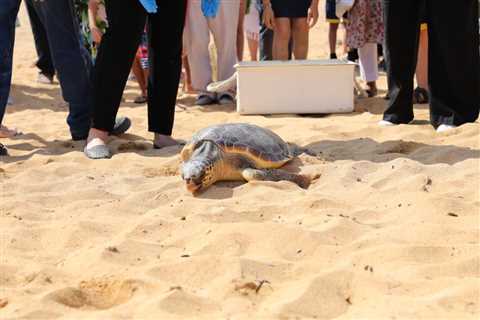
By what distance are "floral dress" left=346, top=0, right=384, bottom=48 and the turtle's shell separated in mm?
A: 2871

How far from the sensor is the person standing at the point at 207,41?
6.43m

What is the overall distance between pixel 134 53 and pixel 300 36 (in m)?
2.60

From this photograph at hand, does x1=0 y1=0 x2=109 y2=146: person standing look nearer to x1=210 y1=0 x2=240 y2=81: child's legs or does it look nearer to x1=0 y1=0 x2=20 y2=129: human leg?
x1=0 y1=0 x2=20 y2=129: human leg

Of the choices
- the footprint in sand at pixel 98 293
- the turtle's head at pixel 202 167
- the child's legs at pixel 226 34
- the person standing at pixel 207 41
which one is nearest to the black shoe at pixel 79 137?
the turtle's head at pixel 202 167

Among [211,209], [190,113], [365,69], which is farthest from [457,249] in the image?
[365,69]

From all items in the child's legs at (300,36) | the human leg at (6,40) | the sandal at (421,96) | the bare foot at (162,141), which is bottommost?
the sandal at (421,96)

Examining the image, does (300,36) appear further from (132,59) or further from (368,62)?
(132,59)

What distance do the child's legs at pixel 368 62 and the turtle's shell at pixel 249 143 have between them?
2824mm

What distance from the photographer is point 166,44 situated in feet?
14.0

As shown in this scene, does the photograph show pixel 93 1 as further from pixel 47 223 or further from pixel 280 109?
pixel 47 223

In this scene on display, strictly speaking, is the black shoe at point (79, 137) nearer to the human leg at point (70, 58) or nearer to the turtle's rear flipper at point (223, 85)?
the human leg at point (70, 58)

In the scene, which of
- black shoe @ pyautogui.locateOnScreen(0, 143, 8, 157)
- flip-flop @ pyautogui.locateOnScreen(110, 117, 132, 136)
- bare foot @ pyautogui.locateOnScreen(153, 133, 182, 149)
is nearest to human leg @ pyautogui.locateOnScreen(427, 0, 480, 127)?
bare foot @ pyautogui.locateOnScreen(153, 133, 182, 149)

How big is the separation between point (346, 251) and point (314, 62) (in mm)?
3141

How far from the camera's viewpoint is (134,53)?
4.18 metres
